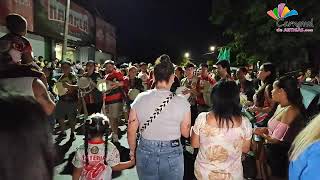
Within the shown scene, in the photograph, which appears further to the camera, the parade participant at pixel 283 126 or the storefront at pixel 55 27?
the storefront at pixel 55 27

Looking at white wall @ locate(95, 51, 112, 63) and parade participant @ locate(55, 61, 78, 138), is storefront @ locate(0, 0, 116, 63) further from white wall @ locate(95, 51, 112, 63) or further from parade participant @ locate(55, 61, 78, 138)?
parade participant @ locate(55, 61, 78, 138)

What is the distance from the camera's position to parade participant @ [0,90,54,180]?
1.14 m

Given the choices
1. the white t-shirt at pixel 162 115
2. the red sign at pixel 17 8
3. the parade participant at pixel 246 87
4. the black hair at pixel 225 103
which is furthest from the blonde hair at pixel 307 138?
the red sign at pixel 17 8

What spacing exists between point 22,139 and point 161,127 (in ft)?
9.97

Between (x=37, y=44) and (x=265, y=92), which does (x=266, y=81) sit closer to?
(x=265, y=92)

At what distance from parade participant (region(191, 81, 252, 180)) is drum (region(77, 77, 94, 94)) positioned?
6329 mm

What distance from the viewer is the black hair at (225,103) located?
12.8 feet

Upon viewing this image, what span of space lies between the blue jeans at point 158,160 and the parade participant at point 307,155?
7.91ft

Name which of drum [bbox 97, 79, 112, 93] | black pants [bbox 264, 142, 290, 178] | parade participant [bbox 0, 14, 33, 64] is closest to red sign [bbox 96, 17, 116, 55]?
drum [bbox 97, 79, 112, 93]

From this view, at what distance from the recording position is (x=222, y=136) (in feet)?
12.7

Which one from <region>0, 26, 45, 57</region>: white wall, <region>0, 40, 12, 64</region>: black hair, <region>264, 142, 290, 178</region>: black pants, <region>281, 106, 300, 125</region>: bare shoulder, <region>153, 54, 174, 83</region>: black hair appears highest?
<region>0, 26, 45, 57</region>: white wall

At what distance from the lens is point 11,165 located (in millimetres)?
1141

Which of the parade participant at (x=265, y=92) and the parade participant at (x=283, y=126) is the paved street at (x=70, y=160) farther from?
the parade participant at (x=283, y=126)

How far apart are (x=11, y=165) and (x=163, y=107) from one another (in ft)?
9.99
